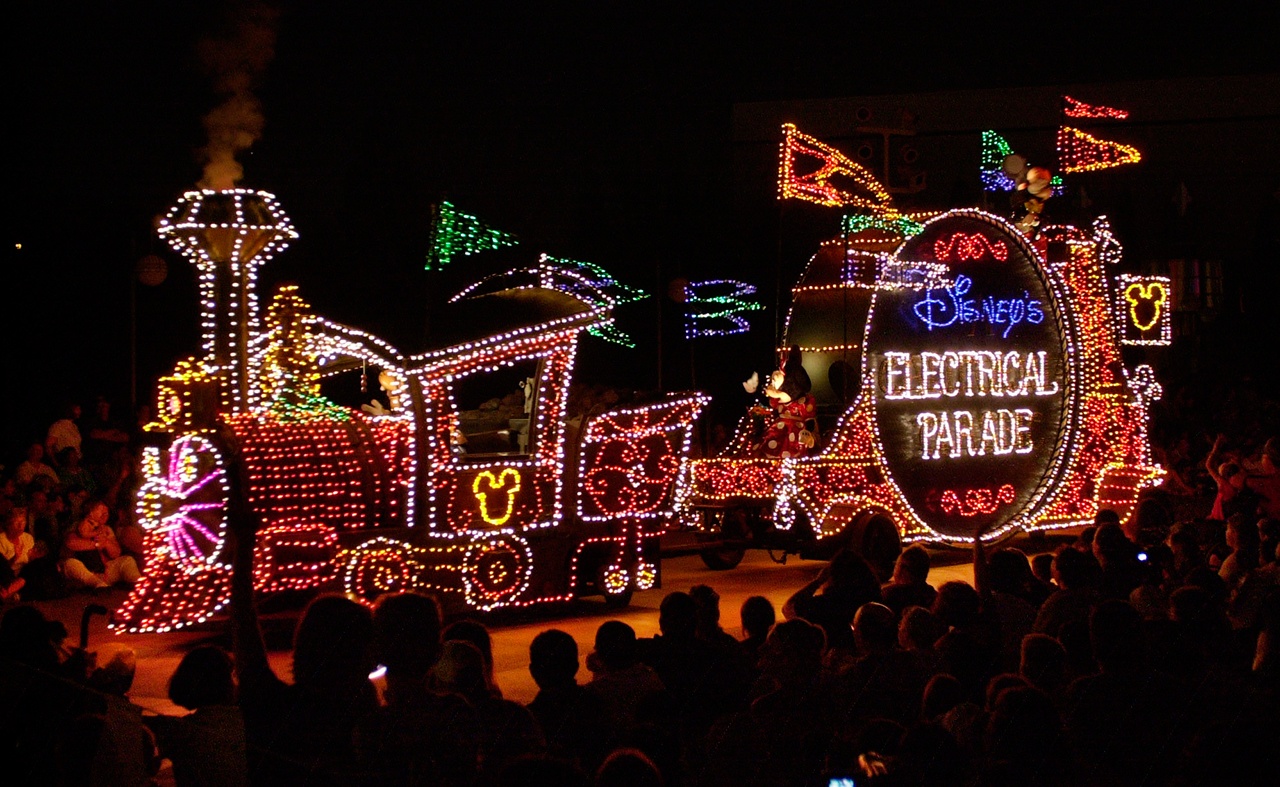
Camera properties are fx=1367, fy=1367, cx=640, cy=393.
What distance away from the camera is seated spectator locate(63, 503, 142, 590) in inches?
537

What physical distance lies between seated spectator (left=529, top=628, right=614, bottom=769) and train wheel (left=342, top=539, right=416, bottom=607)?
18.3ft

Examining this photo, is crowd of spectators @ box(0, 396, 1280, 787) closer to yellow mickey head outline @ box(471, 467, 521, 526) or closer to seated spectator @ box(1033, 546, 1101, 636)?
seated spectator @ box(1033, 546, 1101, 636)

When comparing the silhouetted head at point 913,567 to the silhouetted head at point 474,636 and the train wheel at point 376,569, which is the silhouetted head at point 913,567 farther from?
the train wheel at point 376,569

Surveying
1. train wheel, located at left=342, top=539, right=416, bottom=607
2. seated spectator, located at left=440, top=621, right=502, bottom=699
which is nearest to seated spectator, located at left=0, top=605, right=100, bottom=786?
seated spectator, located at left=440, top=621, right=502, bottom=699

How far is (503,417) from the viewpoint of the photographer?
12.2m

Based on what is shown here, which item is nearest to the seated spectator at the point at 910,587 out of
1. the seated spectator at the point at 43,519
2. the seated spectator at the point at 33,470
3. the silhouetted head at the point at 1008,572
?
the silhouetted head at the point at 1008,572

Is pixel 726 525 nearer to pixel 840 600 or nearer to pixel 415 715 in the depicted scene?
pixel 840 600

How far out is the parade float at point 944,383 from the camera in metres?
13.3

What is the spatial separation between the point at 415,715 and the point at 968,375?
34.8 feet

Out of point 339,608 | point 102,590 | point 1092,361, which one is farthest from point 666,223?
point 339,608

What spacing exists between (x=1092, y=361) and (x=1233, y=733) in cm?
1171

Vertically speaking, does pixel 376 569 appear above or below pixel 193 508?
below

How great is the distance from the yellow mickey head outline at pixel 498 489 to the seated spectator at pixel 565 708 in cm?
603

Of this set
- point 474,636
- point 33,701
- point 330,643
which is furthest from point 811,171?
point 330,643
